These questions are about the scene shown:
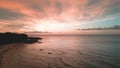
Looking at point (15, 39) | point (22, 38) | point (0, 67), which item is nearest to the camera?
point (0, 67)

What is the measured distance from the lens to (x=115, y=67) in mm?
25094

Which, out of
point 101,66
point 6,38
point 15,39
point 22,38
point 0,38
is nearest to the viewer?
point 101,66

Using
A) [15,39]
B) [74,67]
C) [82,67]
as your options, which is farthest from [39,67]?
[15,39]

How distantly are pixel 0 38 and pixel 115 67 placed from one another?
89.8m

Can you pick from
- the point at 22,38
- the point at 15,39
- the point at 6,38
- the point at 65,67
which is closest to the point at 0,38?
the point at 6,38

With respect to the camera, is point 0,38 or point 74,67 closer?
point 74,67

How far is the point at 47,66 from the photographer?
27469 millimetres

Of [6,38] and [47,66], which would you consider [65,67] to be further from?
[6,38]

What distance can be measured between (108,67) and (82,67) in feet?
19.1

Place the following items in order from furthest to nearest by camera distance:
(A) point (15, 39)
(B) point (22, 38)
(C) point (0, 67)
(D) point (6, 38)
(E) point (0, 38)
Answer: (B) point (22, 38) < (A) point (15, 39) < (D) point (6, 38) < (E) point (0, 38) < (C) point (0, 67)

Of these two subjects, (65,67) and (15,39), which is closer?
(65,67)

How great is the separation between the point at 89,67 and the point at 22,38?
97.7 meters

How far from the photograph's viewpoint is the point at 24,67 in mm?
25969

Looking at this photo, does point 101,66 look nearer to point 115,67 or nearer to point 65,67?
point 115,67
